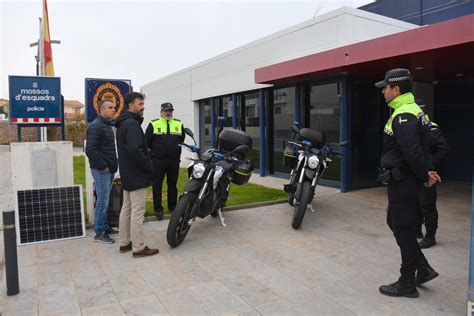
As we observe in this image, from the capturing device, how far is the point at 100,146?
436 cm

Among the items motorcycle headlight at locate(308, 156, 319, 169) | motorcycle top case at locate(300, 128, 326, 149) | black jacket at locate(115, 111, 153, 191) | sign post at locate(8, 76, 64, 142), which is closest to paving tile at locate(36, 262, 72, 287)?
black jacket at locate(115, 111, 153, 191)

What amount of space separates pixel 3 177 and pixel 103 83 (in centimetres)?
743

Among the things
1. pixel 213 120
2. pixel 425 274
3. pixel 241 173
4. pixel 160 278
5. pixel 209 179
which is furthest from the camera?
pixel 213 120

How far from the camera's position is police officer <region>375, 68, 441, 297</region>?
2873mm

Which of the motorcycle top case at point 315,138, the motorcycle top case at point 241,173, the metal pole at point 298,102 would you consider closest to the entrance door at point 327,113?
the metal pole at point 298,102

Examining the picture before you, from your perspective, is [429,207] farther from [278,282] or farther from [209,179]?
[209,179]

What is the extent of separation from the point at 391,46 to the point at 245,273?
4.09 metres

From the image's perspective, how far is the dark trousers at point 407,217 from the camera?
2.95 m

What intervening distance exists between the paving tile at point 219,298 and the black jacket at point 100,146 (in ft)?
6.25

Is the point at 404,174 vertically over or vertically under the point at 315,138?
under

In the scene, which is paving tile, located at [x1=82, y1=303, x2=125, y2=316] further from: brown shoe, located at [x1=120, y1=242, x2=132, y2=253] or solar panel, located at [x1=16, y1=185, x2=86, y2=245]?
solar panel, located at [x1=16, y1=185, x2=86, y2=245]

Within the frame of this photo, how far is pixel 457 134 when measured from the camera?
28.7ft

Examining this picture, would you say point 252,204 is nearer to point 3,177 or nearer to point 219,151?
point 219,151

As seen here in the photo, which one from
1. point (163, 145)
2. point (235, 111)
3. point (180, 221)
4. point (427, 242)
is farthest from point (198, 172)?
point (235, 111)
